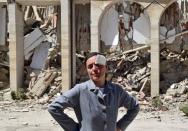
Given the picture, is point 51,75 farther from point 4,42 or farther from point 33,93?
point 4,42

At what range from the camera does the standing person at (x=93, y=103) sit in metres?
3.21

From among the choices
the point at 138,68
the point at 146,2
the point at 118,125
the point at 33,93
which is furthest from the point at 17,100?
the point at 118,125

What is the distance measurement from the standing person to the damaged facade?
47.4 feet

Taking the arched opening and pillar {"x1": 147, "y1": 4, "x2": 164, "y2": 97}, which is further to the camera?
the arched opening

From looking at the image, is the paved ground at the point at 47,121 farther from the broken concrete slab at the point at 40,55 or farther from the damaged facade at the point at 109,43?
the broken concrete slab at the point at 40,55

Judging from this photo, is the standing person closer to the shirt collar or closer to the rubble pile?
the shirt collar

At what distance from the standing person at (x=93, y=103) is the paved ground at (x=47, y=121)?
883cm

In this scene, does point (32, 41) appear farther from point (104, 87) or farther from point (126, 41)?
point (104, 87)

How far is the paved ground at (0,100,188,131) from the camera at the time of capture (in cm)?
1221

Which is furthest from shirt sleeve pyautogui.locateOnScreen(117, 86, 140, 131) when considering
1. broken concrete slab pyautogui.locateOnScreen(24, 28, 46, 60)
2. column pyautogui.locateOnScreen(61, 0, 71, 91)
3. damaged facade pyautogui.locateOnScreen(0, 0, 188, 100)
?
broken concrete slab pyautogui.locateOnScreen(24, 28, 46, 60)

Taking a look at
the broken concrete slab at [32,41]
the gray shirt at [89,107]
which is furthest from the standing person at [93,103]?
the broken concrete slab at [32,41]

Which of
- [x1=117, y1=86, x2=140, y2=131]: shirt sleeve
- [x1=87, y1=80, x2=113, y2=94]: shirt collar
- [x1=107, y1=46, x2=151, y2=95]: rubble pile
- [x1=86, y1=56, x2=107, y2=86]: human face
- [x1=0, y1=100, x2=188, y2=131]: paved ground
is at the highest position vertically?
[x1=86, y1=56, x2=107, y2=86]: human face

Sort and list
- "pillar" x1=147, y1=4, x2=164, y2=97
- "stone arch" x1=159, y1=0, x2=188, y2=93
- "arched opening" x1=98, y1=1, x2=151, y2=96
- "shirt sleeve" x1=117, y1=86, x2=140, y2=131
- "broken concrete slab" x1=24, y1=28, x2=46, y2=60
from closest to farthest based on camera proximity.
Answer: "shirt sleeve" x1=117, y1=86, x2=140, y2=131 < "pillar" x1=147, y1=4, x2=164, y2=97 < "stone arch" x1=159, y1=0, x2=188, y2=93 < "arched opening" x1=98, y1=1, x2=151, y2=96 < "broken concrete slab" x1=24, y1=28, x2=46, y2=60

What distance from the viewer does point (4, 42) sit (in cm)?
2166
